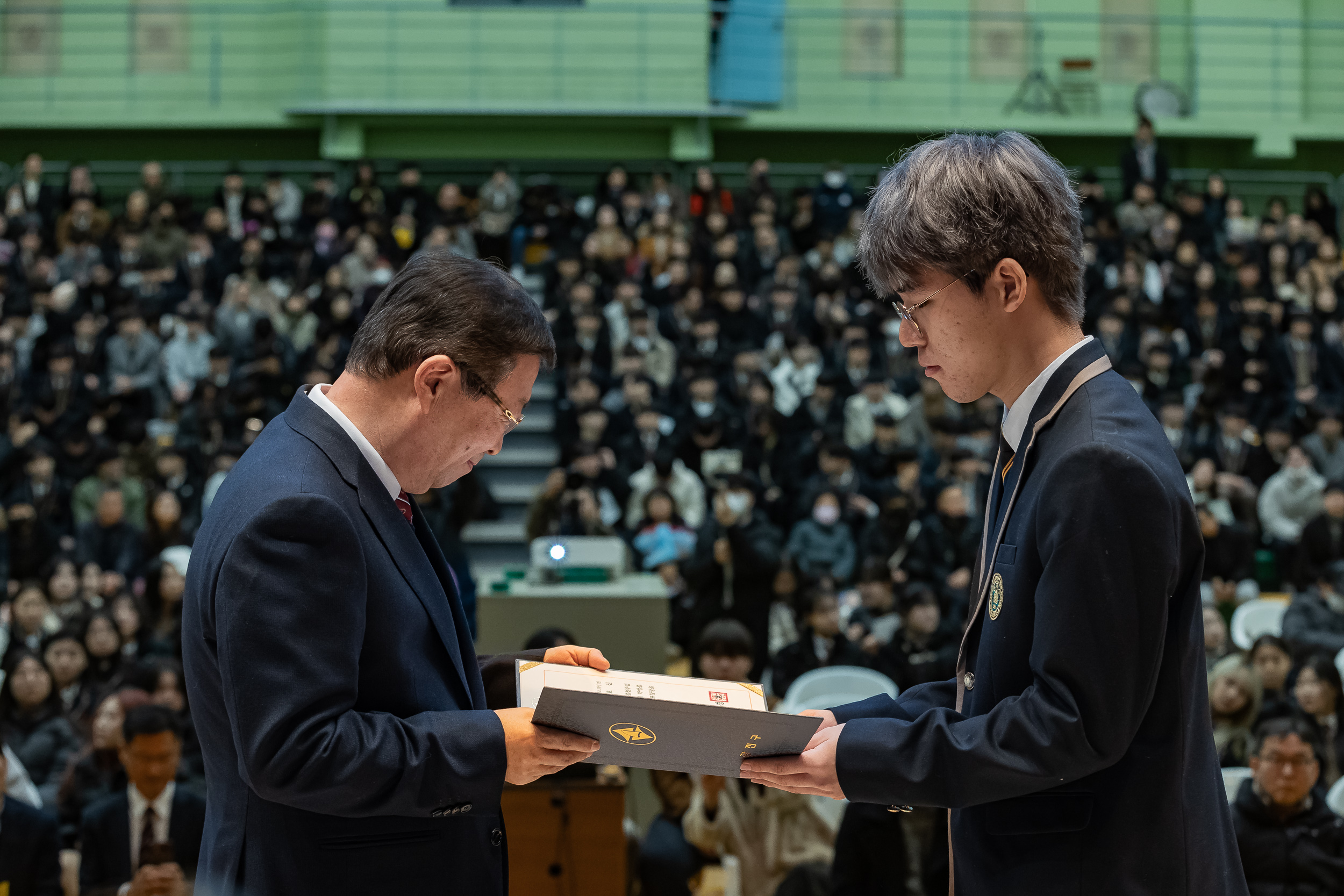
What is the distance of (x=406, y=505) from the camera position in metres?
1.96

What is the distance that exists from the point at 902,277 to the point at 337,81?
14060mm

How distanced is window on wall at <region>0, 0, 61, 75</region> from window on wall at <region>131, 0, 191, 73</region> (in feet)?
2.81

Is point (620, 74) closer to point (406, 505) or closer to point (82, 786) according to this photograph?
point (82, 786)

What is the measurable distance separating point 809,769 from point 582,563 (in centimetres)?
354

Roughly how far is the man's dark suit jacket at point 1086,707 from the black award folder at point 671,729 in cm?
11

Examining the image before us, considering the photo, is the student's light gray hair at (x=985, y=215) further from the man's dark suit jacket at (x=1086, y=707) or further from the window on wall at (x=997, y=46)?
the window on wall at (x=997, y=46)

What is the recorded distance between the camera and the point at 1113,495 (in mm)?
1500

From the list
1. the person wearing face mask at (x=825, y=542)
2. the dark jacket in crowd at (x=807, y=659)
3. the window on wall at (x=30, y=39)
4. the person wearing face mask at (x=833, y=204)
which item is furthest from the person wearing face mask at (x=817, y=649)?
the window on wall at (x=30, y=39)

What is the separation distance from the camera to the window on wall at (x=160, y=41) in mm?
15070

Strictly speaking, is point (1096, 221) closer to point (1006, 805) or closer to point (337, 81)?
point (337, 81)

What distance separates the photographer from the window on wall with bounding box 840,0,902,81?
1534 centimetres

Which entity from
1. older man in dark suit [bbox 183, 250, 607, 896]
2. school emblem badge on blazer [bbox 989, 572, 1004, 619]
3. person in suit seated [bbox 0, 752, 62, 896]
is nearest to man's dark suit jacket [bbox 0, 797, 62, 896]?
person in suit seated [bbox 0, 752, 62, 896]

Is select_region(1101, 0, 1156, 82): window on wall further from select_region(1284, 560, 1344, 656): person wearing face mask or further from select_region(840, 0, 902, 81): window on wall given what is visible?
select_region(1284, 560, 1344, 656): person wearing face mask

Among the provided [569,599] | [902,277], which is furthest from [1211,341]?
[902,277]
